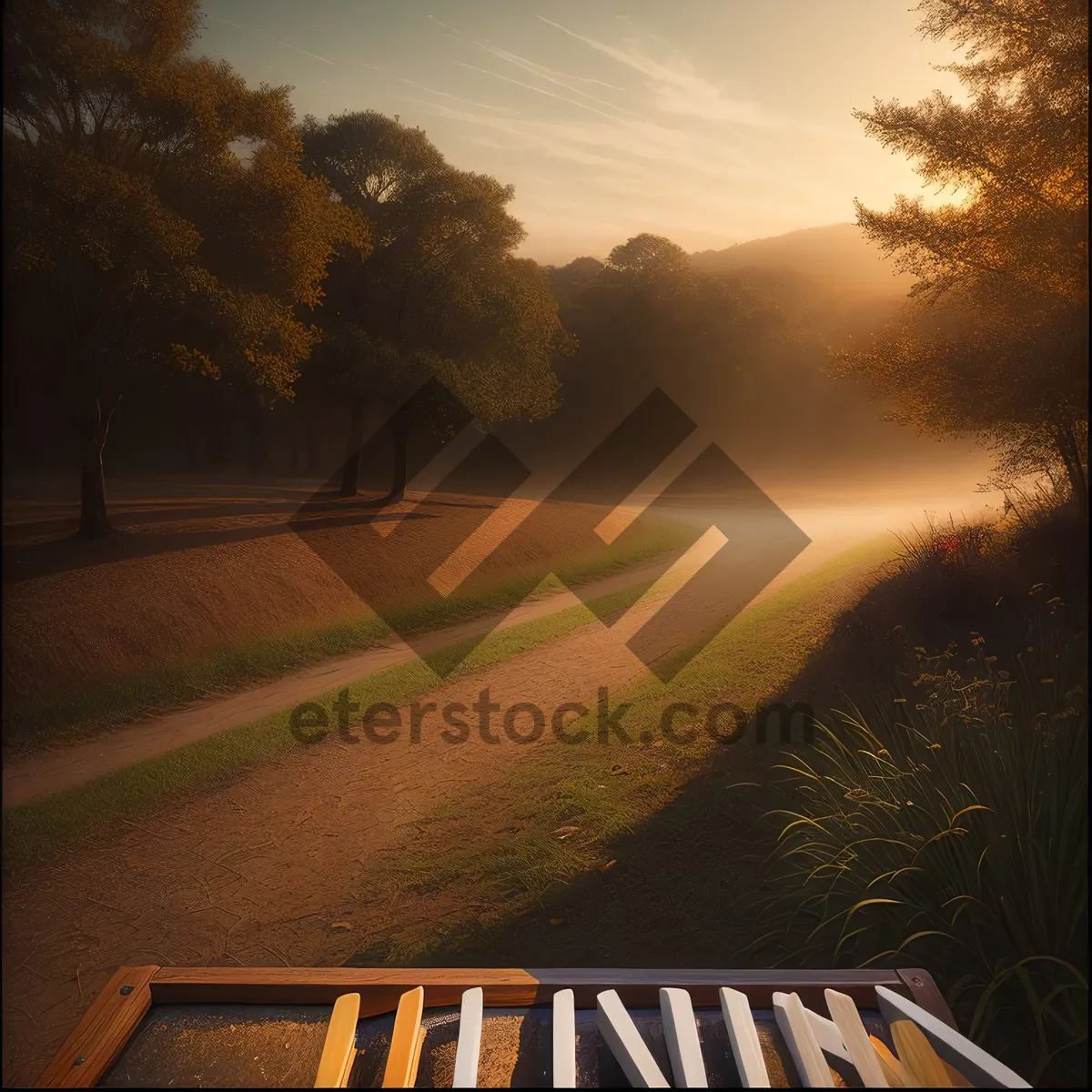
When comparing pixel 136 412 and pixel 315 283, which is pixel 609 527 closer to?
pixel 315 283

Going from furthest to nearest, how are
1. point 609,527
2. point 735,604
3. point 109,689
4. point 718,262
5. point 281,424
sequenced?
point 718,262 → point 281,424 → point 609,527 → point 735,604 → point 109,689

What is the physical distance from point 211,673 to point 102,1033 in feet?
29.3

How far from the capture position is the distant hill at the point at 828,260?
17484mm

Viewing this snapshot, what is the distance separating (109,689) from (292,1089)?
896 centimetres

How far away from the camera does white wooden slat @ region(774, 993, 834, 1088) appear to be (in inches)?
95.5

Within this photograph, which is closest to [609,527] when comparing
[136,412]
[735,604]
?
[735,604]

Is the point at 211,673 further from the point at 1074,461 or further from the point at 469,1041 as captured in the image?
the point at 1074,461

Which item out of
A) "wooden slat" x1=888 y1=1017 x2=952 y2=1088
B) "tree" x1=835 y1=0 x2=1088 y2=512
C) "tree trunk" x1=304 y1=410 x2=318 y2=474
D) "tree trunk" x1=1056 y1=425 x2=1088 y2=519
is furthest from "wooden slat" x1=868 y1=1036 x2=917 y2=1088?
"tree trunk" x1=304 y1=410 x2=318 y2=474

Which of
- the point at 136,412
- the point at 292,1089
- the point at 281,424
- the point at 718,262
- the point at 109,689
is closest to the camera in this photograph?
the point at 292,1089

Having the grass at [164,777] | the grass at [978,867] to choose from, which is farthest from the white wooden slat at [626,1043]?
the grass at [164,777]

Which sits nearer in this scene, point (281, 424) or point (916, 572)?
point (916, 572)

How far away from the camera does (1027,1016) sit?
3.87m

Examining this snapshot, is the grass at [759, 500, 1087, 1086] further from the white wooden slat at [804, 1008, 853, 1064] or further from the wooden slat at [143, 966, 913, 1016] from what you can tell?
the white wooden slat at [804, 1008, 853, 1064]

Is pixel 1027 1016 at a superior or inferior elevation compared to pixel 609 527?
inferior
